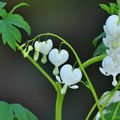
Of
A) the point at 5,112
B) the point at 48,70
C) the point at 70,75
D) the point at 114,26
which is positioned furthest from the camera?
the point at 48,70

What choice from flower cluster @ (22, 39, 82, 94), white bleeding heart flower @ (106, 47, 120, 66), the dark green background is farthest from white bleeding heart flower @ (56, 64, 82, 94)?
the dark green background

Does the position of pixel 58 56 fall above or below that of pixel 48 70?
above

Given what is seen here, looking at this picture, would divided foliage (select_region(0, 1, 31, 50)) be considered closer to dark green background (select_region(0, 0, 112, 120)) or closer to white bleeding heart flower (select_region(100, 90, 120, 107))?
white bleeding heart flower (select_region(100, 90, 120, 107))

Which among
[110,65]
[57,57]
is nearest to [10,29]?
[57,57]

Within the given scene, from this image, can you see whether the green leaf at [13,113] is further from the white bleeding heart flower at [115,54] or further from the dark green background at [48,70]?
the dark green background at [48,70]

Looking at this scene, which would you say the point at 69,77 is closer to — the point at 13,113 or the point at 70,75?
the point at 70,75

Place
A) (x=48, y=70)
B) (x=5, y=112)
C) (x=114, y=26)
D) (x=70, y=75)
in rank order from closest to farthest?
(x=114, y=26)
(x=70, y=75)
(x=5, y=112)
(x=48, y=70)

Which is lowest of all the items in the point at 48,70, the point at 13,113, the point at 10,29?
the point at 48,70
